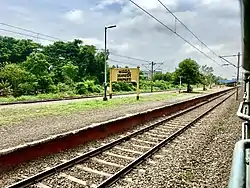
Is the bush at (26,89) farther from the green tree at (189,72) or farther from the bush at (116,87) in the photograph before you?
the green tree at (189,72)

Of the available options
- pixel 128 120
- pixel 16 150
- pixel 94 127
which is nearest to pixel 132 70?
pixel 128 120

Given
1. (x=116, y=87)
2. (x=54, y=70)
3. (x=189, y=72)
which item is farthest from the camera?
(x=189, y=72)

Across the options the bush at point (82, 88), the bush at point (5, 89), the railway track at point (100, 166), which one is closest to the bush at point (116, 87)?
the bush at point (82, 88)

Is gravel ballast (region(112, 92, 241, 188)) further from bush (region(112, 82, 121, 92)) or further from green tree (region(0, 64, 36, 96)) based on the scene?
bush (region(112, 82, 121, 92))

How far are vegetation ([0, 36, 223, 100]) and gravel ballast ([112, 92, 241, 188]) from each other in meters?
22.9

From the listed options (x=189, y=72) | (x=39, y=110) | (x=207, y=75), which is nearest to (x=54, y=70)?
(x=189, y=72)

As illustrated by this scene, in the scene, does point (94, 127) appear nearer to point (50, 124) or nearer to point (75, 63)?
point (50, 124)

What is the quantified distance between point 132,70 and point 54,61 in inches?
1015

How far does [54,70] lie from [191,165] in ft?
127

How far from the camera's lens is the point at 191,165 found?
7105 mm

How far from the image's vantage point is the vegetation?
3209 centimetres

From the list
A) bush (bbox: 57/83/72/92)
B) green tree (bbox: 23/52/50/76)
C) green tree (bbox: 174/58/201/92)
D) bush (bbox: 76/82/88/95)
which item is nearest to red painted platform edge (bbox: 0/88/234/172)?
bush (bbox: 57/83/72/92)

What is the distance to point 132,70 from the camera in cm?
2847

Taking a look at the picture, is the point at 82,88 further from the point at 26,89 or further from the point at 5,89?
the point at 5,89
